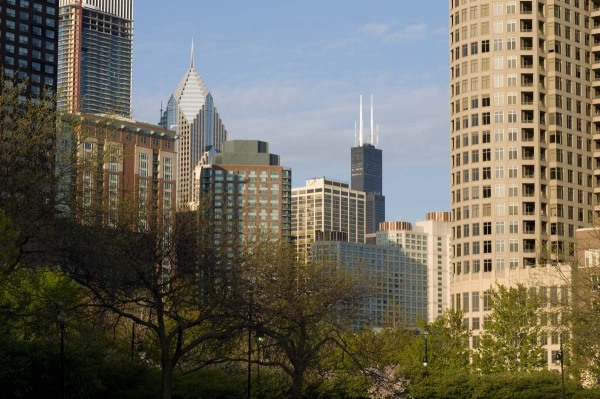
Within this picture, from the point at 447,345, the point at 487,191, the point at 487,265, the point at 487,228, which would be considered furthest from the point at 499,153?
the point at 447,345

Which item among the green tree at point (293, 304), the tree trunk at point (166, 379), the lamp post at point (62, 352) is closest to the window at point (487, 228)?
the green tree at point (293, 304)

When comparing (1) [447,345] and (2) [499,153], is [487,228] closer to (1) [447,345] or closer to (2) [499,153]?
(2) [499,153]

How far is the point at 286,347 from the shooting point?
8631cm

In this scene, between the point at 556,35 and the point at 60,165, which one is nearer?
the point at 60,165

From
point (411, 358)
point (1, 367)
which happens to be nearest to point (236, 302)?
point (1, 367)

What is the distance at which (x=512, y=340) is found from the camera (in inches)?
5054

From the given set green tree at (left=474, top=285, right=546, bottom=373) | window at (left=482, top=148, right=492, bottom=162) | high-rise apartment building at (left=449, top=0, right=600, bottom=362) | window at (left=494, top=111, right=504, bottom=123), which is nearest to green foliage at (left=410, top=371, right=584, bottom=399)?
green tree at (left=474, top=285, right=546, bottom=373)

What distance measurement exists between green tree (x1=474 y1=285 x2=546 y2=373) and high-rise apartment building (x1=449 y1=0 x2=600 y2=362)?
56052mm

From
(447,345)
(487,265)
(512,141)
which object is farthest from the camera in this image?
(512,141)

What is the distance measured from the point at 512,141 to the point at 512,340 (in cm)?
6913

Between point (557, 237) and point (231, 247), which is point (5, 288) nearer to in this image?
point (231, 247)

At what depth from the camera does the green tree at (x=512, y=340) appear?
125 meters

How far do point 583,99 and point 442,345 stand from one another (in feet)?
251

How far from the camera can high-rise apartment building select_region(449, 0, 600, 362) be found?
190750 millimetres
